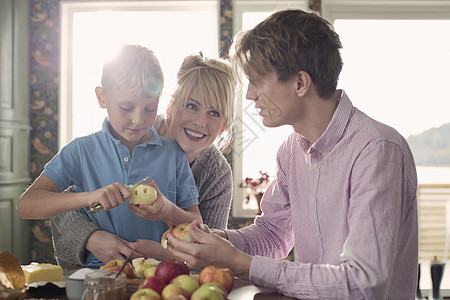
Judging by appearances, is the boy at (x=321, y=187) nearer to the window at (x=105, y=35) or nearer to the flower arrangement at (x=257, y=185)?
the flower arrangement at (x=257, y=185)

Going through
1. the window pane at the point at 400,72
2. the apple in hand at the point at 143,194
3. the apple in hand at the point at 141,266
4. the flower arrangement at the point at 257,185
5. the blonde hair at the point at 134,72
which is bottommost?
the flower arrangement at the point at 257,185

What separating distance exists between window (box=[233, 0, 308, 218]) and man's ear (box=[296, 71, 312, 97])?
107 inches

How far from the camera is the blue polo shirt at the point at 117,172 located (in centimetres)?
177

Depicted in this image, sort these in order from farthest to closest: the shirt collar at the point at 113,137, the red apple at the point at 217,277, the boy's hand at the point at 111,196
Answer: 1. the shirt collar at the point at 113,137
2. the boy's hand at the point at 111,196
3. the red apple at the point at 217,277

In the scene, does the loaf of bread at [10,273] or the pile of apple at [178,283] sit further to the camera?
the loaf of bread at [10,273]

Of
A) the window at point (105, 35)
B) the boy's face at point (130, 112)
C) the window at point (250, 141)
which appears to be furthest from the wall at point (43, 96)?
the boy's face at point (130, 112)

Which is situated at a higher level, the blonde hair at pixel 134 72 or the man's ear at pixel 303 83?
the blonde hair at pixel 134 72

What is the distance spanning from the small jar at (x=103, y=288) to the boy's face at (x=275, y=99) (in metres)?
0.75

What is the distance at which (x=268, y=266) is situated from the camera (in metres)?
1.30

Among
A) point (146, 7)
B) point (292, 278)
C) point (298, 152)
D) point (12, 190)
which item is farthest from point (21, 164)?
point (292, 278)

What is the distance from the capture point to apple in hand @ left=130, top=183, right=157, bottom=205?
1.50 meters

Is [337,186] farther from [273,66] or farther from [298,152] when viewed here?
[273,66]

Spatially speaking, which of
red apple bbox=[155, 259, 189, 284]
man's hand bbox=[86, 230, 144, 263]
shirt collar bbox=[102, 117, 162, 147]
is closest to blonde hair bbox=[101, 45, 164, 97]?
shirt collar bbox=[102, 117, 162, 147]

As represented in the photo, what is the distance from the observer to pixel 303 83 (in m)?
1.47
